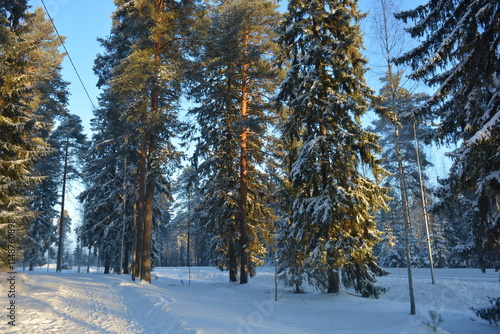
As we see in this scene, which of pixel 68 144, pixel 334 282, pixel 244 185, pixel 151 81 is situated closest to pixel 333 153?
pixel 334 282

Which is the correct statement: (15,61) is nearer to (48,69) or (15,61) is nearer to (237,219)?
(48,69)

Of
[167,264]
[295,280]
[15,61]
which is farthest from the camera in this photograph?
[167,264]

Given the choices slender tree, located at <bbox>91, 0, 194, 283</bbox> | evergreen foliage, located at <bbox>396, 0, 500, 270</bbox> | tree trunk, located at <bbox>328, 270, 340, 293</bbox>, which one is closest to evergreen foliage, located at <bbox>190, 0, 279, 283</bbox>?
slender tree, located at <bbox>91, 0, 194, 283</bbox>

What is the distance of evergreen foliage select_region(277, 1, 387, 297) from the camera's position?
A: 1091 centimetres

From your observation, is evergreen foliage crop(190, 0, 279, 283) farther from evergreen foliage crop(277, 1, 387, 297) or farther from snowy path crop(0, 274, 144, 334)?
snowy path crop(0, 274, 144, 334)

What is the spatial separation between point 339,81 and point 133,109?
11452 mm

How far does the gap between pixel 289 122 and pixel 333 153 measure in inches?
95.1

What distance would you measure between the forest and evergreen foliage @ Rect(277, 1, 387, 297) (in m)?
0.06

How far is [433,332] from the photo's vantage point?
6703mm

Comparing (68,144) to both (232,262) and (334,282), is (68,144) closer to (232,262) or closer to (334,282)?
(232,262)

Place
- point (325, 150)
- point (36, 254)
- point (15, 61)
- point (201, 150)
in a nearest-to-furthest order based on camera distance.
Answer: point (325, 150) → point (15, 61) → point (201, 150) → point (36, 254)

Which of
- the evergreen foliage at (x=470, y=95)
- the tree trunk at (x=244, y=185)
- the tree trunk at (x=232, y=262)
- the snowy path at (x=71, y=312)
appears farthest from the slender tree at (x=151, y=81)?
the evergreen foliage at (x=470, y=95)

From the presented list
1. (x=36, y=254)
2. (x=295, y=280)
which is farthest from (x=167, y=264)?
(x=295, y=280)

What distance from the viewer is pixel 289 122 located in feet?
43.2
